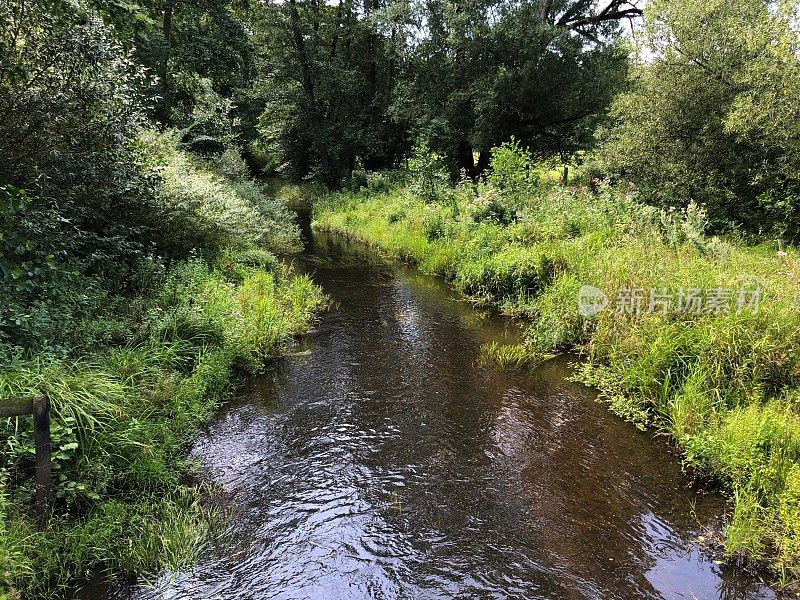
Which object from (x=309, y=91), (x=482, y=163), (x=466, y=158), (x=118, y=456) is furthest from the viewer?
(x=309, y=91)

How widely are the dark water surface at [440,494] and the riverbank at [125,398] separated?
33 cm

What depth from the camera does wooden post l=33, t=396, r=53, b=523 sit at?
12.4 feet

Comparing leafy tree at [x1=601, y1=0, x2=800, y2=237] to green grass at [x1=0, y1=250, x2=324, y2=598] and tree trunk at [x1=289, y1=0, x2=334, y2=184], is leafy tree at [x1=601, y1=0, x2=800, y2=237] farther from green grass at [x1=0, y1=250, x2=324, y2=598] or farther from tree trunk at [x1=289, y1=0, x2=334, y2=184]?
tree trunk at [x1=289, y1=0, x2=334, y2=184]

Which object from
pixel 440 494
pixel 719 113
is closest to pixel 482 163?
pixel 719 113

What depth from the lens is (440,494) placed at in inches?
198

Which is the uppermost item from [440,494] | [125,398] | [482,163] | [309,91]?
[309,91]

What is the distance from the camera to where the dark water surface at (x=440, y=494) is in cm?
401

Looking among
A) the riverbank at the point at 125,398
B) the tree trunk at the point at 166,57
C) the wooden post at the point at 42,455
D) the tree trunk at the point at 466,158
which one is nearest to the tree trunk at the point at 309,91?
the tree trunk at the point at 466,158

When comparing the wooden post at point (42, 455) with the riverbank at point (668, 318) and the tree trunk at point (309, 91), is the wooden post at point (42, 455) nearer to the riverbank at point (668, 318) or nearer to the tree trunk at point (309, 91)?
the riverbank at point (668, 318)

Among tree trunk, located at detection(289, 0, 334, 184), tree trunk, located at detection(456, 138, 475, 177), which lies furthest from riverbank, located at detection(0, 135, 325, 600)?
tree trunk, located at detection(289, 0, 334, 184)

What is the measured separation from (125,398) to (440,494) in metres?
3.43

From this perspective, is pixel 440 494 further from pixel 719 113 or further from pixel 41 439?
pixel 719 113

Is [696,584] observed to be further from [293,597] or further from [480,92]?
[480,92]

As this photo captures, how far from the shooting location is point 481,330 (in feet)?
31.2
